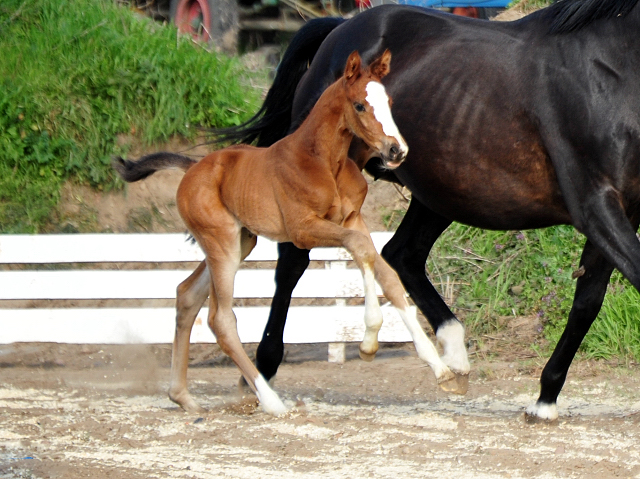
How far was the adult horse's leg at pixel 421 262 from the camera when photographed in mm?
4293

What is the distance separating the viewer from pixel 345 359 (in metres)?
6.03

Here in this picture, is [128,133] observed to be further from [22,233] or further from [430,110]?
[430,110]

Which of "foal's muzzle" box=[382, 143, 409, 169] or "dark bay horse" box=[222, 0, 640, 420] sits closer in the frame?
"foal's muzzle" box=[382, 143, 409, 169]

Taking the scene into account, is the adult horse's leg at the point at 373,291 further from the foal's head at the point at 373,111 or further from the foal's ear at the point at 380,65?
the foal's ear at the point at 380,65

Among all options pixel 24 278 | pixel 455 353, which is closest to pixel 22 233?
pixel 24 278

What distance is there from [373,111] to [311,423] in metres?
1.44

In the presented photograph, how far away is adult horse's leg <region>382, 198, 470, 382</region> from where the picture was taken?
4293 mm

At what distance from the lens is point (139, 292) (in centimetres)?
606

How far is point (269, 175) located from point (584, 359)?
2784 millimetres

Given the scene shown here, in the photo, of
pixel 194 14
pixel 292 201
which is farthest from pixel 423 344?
pixel 194 14

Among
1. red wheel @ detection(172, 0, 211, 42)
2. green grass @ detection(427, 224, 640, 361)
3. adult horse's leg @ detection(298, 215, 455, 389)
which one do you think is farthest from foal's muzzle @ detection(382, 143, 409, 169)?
red wheel @ detection(172, 0, 211, 42)

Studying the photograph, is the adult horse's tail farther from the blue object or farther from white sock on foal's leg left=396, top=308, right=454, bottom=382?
the blue object

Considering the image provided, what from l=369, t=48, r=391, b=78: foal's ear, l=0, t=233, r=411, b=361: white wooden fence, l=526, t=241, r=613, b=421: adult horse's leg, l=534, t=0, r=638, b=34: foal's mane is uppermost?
l=534, t=0, r=638, b=34: foal's mane

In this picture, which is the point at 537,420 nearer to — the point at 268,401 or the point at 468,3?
the point at 268,401
